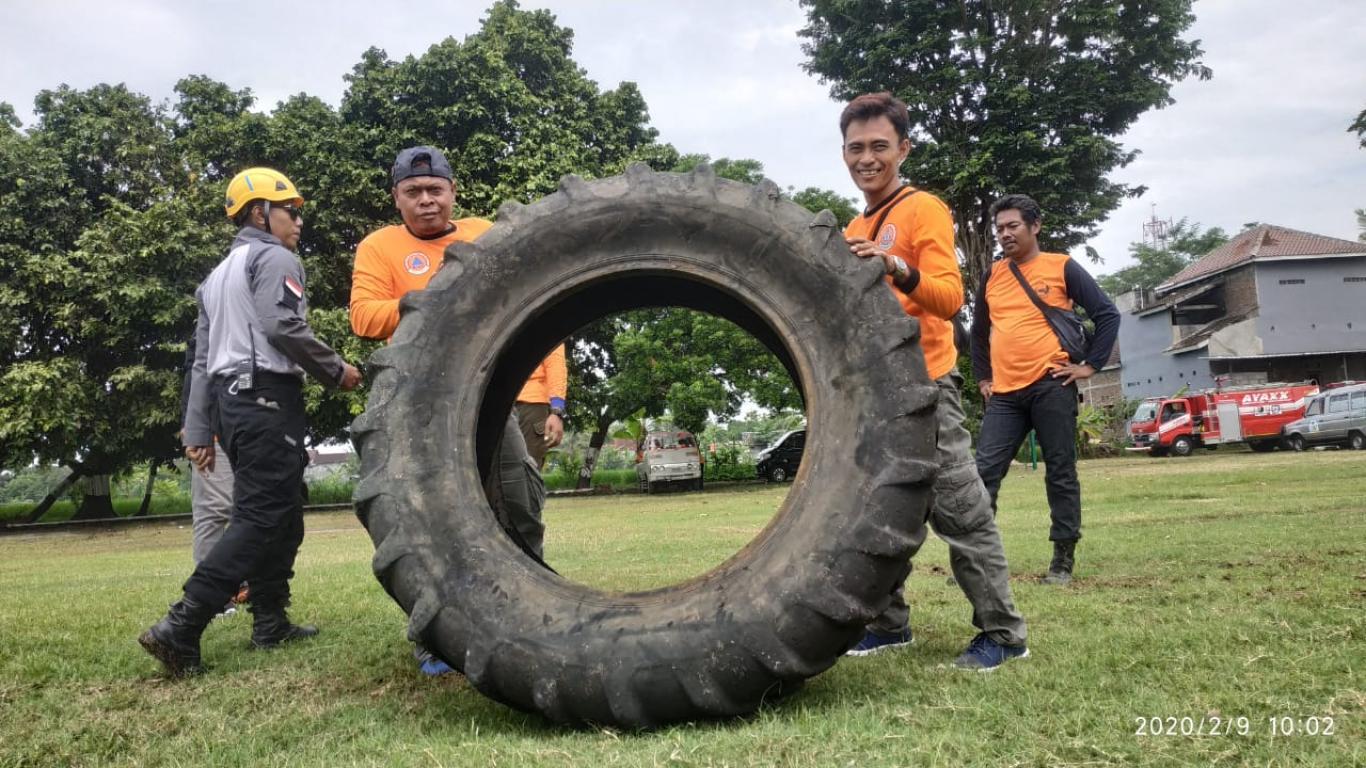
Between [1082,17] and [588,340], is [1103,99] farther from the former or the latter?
[588,340]

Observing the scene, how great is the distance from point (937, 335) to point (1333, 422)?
30575mm

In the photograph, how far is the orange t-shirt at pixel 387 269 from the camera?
386 cm

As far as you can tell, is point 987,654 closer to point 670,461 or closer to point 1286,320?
point 670,461

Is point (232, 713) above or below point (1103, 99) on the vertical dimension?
below

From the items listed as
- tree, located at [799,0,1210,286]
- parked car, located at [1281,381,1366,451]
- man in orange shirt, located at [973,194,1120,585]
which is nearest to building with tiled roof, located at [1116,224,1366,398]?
parked car, located at [1281,381,1366,451]

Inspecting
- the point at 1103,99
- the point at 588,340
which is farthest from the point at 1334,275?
the point at 588,340

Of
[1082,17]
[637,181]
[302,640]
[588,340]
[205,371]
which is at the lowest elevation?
[302,640]

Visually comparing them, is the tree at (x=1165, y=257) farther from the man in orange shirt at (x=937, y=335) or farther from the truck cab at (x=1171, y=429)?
the man in orange shirt at (x=937, y=335)

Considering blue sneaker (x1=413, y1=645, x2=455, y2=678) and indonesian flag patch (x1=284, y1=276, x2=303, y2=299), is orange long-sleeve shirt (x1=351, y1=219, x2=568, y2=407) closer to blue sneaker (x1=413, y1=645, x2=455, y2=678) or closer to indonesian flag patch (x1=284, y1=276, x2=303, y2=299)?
indonesian flag patch (x1=284, y1=276, x2=303, y2=299)

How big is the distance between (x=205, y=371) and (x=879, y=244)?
10.8ft

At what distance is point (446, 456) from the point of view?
278 cm

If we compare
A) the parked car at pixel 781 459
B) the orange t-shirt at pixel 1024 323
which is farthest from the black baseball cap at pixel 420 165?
the parked car at pixel 781 459

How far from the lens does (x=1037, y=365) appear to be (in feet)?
16.7

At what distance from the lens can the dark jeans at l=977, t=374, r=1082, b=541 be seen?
500 cm
